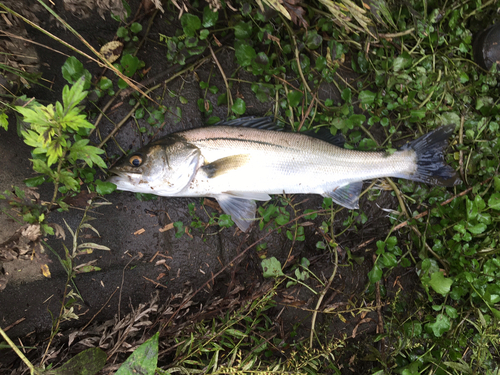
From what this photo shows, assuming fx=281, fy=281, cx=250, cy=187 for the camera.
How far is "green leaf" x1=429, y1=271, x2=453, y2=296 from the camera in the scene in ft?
8.63

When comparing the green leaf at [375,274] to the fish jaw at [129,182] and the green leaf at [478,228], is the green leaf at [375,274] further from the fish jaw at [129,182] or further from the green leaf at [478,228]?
the fish jaw at [129,182]

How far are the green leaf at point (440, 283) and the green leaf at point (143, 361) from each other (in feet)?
8.23

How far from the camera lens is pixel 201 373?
193 cm

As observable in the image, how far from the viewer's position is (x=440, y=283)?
2.65 metres

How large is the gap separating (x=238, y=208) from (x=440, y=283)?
203cm

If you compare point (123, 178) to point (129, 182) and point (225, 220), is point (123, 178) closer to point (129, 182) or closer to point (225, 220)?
point (129, 182)

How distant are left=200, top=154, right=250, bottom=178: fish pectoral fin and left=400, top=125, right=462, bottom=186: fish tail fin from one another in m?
1.66

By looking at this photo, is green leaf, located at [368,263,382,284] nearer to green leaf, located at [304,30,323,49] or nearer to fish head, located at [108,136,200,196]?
fish head, located at [108,136,200,196]

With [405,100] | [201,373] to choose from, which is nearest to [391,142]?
[405,100]

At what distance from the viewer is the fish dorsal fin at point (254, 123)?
2.61 metres

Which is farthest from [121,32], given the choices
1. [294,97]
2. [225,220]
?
[225,220]

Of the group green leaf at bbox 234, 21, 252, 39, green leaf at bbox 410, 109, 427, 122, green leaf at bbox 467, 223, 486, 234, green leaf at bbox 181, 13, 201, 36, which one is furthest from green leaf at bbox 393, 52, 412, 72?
green leaf at bbox 181, 13, 201, 36

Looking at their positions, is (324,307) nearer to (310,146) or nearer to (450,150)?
(310,146)

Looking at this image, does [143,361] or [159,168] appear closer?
[143,361]
